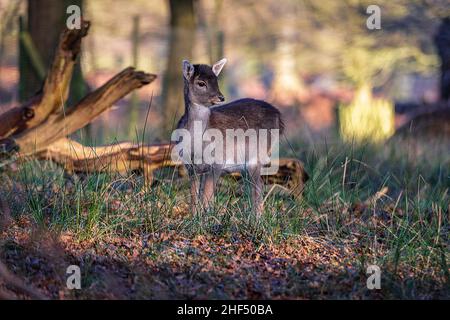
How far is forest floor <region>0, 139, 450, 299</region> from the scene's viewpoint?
5.80 m

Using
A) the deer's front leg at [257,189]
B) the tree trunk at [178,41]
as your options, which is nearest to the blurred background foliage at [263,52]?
the tree trunk at [178,41]

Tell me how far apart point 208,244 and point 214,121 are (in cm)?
166

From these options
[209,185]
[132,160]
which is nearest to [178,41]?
[132,160]

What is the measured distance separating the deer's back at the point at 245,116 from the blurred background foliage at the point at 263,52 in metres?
1.12

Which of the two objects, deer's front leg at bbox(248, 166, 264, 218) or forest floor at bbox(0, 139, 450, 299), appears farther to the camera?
deer's front leg at bbox(248, 166, 264, 218)

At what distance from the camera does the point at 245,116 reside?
8156mm

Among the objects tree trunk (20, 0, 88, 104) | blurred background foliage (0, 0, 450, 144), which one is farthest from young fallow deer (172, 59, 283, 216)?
tree trunk (20, 0, 88, 104)

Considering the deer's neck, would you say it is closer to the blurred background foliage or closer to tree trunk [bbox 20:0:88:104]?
the blurred background foliage

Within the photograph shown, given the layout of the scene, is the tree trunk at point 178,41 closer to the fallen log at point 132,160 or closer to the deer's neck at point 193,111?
the fallen log at point 132,160

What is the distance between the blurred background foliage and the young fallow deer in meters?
0.84

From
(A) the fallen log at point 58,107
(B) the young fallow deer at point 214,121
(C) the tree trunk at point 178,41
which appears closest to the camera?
(B) the young fallow deer at point 214,121

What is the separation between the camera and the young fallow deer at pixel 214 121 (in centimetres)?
755

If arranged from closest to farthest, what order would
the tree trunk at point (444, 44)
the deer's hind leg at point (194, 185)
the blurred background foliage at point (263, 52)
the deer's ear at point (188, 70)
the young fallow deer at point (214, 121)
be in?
1. the deer's hind leg at point (194, 185)
2. the young fallow deer at point (214, 121)
3. the deer's ear at point (188, 70)
4. the blurred background foliage at point (263, 52)
5. the tree trunk at point (444, 44)

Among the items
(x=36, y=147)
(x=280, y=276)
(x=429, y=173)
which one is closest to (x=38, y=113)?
(x=36, y=147)
